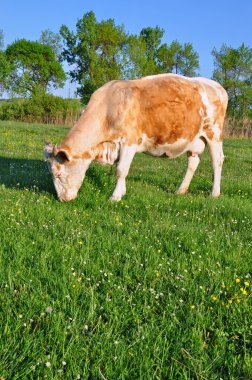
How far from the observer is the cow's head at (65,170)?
26.6ft

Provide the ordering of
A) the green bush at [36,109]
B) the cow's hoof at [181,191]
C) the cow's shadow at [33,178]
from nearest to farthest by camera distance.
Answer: the cow's shadow at [33,178]
the cow's hoof at [181,191]
the green bush at [36,109]

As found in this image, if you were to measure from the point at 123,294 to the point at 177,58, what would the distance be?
8570cm

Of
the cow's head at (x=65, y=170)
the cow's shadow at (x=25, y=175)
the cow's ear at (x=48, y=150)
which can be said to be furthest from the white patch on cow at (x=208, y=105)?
the cow's shadow at (x=25, y=175)

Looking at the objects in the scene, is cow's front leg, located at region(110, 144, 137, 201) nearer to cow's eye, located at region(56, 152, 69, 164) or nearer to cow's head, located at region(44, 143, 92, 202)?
cow's head, located at region(44, 143, 92, 202)

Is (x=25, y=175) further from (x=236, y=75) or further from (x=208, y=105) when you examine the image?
(x=236, y=75)

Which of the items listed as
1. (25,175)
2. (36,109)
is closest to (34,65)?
(36,109)

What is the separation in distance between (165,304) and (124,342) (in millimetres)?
755

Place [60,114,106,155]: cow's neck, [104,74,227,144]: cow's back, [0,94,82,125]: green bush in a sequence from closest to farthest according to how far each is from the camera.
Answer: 1. [60,114,106,155]: cow's neck
2. [104,74,227,144]: cow's back
3. [0,94,82,125]: green bush

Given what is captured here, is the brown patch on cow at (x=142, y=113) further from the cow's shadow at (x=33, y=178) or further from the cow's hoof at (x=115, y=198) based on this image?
the cow's shadow at (x=33, y=178)

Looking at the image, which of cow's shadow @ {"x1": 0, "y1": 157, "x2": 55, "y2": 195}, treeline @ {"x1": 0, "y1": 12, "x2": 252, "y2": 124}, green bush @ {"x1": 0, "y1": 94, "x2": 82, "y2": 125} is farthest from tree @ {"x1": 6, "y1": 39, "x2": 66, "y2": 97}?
cow's shadow @ {"x1": 0, "y1": 157, "x2": 55, "y2": 195}

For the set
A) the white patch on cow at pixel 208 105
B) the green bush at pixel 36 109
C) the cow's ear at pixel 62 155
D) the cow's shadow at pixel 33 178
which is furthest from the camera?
the green bush at pixel 36 109

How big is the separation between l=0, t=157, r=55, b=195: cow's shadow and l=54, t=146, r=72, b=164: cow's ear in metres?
0.85

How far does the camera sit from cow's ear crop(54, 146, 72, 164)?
7975mm

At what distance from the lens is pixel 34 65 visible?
268 ft
